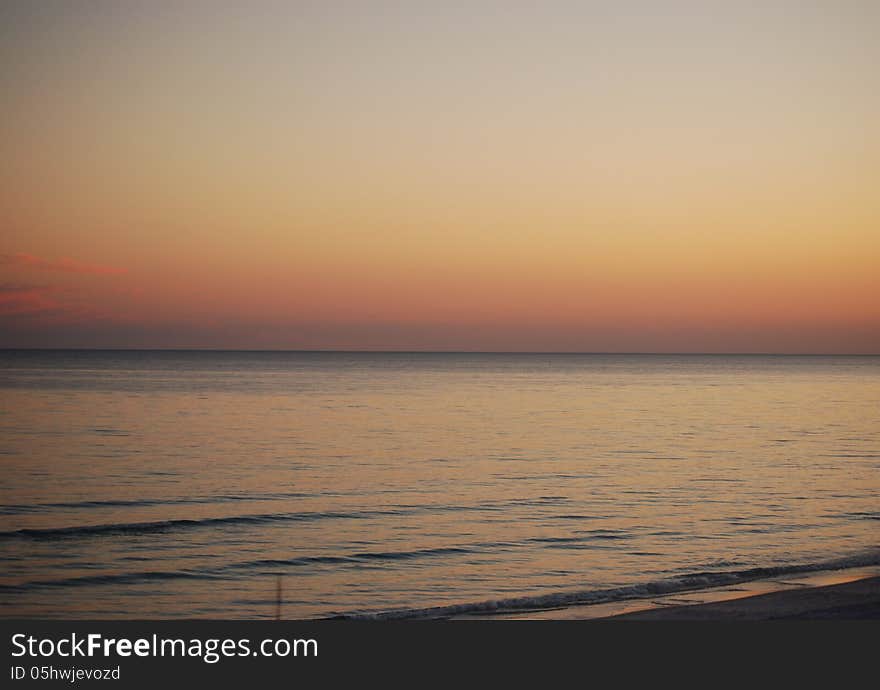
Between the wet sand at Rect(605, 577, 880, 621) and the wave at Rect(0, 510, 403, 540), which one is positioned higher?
the wave at Rect(0, 510, 403, 540)

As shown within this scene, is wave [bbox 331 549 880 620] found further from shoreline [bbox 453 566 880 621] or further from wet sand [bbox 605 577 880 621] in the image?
wet sand [bbox 605 577 880 621]

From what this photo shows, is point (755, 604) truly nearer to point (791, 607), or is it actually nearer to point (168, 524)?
point (791, 607)

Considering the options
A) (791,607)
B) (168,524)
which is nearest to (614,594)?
(791,607)

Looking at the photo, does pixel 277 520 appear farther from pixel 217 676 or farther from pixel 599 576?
pixel 217 676

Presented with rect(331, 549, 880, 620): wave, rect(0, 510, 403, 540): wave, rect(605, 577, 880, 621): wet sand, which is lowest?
rect(331, 549, 880, 620): wave

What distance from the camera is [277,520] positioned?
2380 centimetres

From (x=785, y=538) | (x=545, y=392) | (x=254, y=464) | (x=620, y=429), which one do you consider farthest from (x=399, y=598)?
(x=545, y=392)

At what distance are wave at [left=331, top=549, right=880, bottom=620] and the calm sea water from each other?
8 centimetres

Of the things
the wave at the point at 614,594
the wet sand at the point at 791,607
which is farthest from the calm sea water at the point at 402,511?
the wet sand at the point at 791,607

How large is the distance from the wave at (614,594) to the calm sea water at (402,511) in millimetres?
79

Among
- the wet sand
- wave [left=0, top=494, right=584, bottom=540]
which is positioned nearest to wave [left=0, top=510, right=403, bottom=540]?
wave [left=0, top=494, right=584, bottom=540]

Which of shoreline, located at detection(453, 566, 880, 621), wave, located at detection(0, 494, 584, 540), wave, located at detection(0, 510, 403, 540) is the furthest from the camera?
wave, located at detection(0, 494, 584, 540)

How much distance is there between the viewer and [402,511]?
2530cm

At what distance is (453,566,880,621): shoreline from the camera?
13617 millimetres
